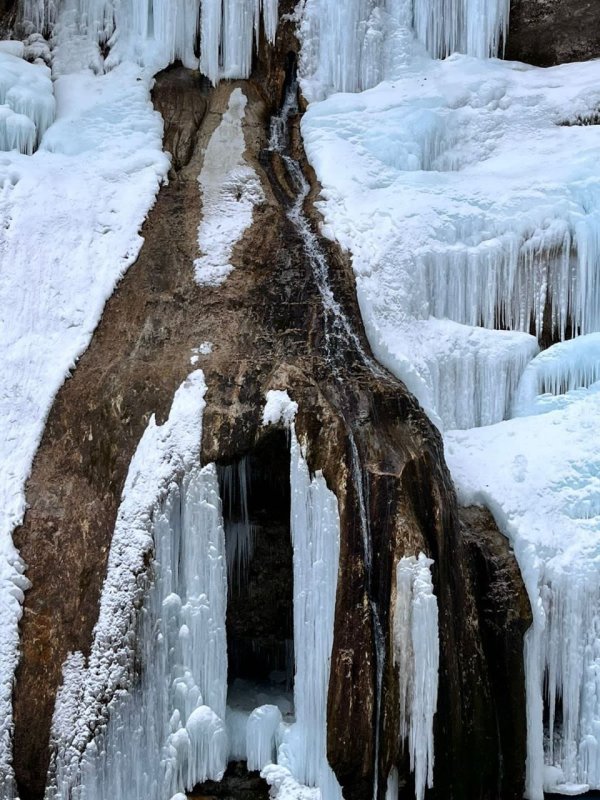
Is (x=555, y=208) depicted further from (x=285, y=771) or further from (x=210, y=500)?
(x=285, y=771)

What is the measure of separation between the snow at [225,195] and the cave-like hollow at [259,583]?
1853 mm

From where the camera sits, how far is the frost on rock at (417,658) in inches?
274

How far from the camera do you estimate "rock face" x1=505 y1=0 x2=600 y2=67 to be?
12.1m

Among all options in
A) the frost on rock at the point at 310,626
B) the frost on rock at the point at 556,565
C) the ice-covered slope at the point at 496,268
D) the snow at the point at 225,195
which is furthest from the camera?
the snow at the point at 225,195

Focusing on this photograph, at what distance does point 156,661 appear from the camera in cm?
748

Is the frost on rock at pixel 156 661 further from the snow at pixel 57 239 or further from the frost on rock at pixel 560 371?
the frost on rock at pixel 560 371

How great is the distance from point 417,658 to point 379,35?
763 cm

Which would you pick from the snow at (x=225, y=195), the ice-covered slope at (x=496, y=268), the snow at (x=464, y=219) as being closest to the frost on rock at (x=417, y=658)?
the ice-covered slope at (x=496, y=268)

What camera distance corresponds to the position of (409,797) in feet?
23.5

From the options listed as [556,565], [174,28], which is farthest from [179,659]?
[174,28]

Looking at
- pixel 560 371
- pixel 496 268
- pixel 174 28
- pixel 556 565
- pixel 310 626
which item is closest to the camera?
pixel 310 626

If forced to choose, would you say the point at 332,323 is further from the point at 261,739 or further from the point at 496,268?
the point at 261,739

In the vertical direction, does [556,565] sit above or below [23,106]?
below

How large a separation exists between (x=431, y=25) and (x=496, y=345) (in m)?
4.62
